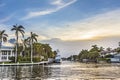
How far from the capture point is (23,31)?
510 feet

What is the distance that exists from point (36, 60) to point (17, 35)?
22.3m

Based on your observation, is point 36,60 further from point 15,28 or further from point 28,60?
point 15,28

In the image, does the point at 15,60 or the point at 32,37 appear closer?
the point at 15,60

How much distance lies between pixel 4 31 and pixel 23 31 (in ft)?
30.9

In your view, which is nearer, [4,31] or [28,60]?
[4,31]

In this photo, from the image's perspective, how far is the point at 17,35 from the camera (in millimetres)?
155125

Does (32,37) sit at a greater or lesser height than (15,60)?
greater

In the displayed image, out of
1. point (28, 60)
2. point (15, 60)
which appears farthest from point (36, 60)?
point (15, 60)

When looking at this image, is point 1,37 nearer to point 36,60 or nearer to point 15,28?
point 15,28

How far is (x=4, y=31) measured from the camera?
153 metres

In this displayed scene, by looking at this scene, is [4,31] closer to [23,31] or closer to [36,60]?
[23,31]

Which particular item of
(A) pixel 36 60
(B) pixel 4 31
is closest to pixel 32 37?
(A) pixel 36 60

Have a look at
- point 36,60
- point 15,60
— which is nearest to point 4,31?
point 15,60

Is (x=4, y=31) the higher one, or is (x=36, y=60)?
(x=4, y=31)
